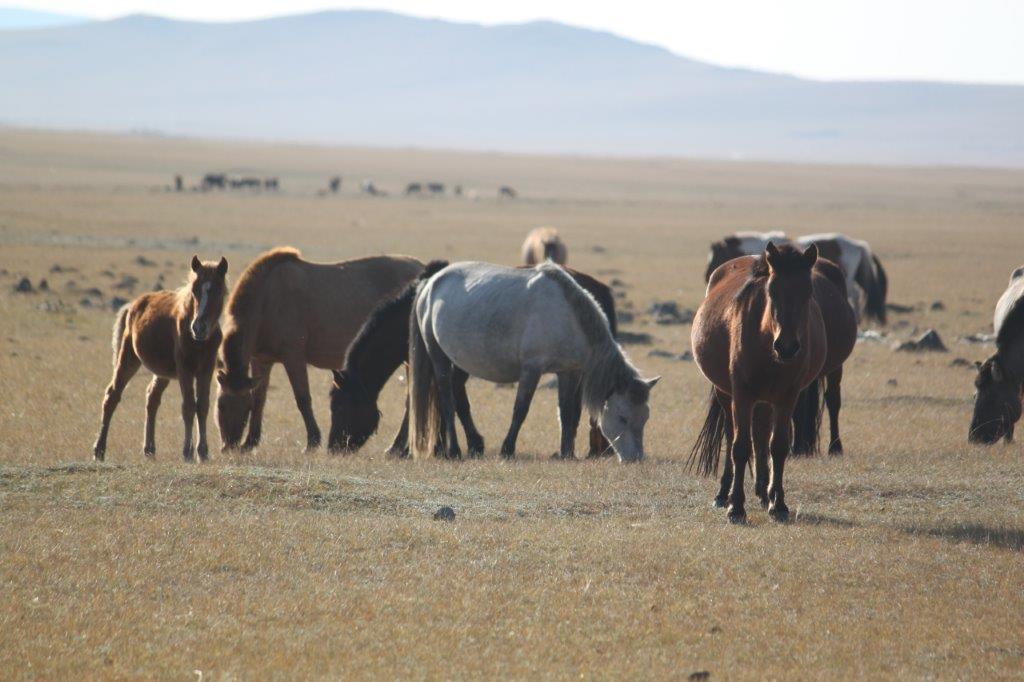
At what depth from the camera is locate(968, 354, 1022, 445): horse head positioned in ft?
36.5

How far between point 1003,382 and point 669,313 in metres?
11.5

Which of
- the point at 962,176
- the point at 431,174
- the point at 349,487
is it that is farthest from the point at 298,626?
the point at 962,176

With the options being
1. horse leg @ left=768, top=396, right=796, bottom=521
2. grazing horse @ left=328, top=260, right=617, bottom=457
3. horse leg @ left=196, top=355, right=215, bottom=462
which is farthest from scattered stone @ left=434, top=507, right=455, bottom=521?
grazing horse @ left=328, top=260, right=617, bottom=457

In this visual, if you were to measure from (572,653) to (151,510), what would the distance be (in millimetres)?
3270

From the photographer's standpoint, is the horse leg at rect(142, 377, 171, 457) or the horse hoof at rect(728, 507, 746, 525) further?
the horse leg at rect(142, 377, 171, 457)

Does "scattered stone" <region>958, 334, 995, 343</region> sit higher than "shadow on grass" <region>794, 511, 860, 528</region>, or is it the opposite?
"shadow on grass" <region>794, 511, 860, 528</region>

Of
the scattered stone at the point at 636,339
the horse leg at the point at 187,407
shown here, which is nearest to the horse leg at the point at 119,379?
the horse leg at the point at 187,407

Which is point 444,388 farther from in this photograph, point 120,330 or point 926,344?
point 926,344

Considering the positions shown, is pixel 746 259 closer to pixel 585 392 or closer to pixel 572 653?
pixel 585 392

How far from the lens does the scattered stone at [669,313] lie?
2194 cm

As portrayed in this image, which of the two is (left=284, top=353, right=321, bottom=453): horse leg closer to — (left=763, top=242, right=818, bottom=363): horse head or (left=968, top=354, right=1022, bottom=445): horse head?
(left=763, top=242, right=818, bottom=363): horse head

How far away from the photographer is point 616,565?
22.6 ft

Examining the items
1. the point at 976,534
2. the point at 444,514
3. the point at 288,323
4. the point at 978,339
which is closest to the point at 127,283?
the point at 288,323

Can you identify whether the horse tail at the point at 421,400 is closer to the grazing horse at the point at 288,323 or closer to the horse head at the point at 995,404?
the grazing horse at the point at 288,323
